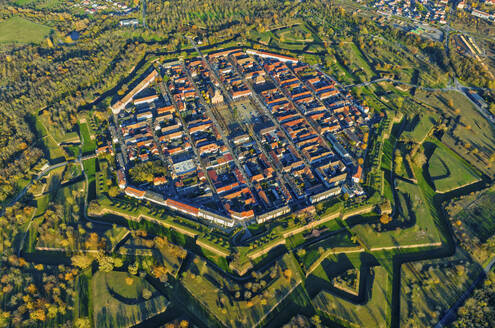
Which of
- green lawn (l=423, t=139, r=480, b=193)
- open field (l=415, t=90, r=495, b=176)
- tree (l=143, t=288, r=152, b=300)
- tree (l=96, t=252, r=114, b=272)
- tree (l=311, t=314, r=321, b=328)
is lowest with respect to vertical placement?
tree (l=311, t=314, r=321, b=328)

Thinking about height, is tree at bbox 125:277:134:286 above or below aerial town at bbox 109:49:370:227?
below

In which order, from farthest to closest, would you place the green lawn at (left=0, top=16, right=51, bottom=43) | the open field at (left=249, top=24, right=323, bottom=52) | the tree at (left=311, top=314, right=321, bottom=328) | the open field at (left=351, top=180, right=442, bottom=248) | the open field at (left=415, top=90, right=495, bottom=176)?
the green lawn at (left=0, top=16, right=51, bottom=43)
the open field at (left=249, top=24, right=323, bottom=52)
the open field at (left=415, top=90, right=495, bottom=176)
the open field at (left=351, top=180, right=442, bottom=248)
the tree at (left=311, top=314, right=321, bottom=328)

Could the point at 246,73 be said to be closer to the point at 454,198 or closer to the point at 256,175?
the point at 256,175

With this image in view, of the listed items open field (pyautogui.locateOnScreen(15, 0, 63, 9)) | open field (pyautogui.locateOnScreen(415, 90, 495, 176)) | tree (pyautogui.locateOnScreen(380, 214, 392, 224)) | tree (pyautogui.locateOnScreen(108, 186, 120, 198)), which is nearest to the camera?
tree (pyautogui.locateOnScreen(380, 214, 392, 224))

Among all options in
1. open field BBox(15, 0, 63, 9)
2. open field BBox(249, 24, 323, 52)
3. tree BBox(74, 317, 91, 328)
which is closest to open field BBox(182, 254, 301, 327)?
tree BBox(74, 317, 91, 328)

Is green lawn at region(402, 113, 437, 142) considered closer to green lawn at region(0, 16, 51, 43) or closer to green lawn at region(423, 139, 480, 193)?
green lawn at region(423, 139, 480, 193)

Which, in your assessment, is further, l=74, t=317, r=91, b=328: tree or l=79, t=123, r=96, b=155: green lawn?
l=79, t=123, r=96, b=155: green lawn

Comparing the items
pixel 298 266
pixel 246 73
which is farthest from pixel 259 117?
pixel 298 266
